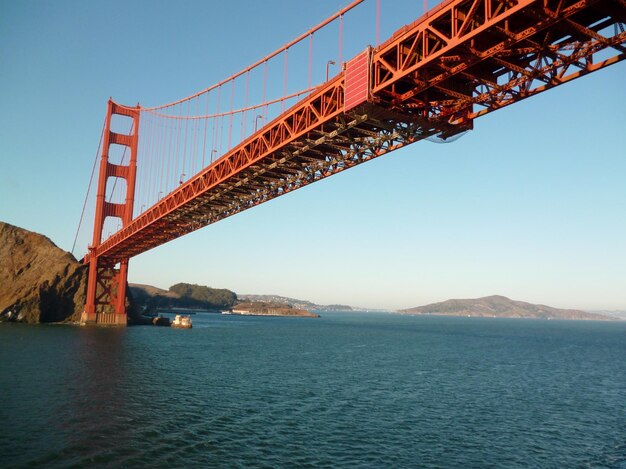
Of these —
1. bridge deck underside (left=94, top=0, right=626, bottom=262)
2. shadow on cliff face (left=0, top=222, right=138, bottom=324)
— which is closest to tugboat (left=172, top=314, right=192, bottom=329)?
shadow on cliff face (left=0, top=222, right=138, bottom=324)

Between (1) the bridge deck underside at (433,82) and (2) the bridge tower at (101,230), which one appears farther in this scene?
(2) the bridge tower at (101,230)

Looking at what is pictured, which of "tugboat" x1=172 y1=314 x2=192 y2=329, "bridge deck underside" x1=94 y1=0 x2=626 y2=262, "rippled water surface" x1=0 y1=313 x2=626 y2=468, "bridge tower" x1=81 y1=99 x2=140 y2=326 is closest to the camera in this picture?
"bridge deck underside" x1=94 y1=0 x2=626 y2=262

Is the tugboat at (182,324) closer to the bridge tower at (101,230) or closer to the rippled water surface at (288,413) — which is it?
the bridge tower at (101,230)

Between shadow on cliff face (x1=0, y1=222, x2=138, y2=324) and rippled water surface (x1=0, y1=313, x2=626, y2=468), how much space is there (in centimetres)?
3153

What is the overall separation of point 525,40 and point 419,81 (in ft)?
11.9

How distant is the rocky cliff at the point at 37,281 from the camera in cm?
6469

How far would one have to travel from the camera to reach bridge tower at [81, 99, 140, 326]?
64.1 metres

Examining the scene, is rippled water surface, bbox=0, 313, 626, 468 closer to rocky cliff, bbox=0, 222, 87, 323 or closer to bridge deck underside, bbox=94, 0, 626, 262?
bridge deck underside, bbox=94, 0, 626, 262

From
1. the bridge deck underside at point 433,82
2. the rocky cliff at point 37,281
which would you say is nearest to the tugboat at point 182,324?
the rocky cliff at point 37,281

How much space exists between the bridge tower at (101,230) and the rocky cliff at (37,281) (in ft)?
13.9

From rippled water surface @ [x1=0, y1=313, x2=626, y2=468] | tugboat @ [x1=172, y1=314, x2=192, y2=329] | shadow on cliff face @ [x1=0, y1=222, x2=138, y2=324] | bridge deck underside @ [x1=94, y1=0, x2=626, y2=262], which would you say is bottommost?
rippled water surface @ [x1=0, y1=313, x2=626, y2=468]

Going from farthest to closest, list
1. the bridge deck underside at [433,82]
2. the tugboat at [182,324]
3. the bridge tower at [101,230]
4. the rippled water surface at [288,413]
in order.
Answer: the tugboat at [182,324] → the bridge tower at [101,230] → the rippled water surface at [288,413] → the bridge deck underside at [433,82]

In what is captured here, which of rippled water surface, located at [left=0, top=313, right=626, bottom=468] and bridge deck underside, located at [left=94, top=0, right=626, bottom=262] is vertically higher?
bridge deck underside, located at [left=94, top=0, right=626, bottom=262]

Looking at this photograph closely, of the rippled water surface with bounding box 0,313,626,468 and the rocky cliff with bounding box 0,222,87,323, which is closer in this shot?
the rippled water surface with bounding box 0,313,626,468
